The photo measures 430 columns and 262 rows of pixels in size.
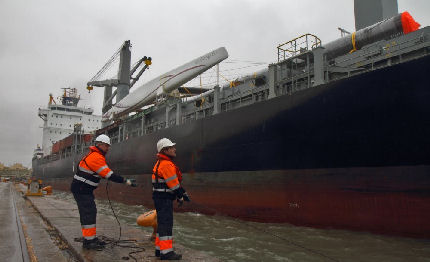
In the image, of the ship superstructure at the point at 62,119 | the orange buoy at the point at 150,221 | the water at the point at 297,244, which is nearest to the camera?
the orange buoy at the point at 150,221

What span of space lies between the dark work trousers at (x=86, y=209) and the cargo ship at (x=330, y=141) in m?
1.50

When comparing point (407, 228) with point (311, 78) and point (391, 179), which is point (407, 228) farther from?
point (311, 78)

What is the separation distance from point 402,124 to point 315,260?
3.25 meters

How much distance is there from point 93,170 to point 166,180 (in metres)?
1.14

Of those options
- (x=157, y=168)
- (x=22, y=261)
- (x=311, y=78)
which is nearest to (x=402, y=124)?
(x=311, y=78)

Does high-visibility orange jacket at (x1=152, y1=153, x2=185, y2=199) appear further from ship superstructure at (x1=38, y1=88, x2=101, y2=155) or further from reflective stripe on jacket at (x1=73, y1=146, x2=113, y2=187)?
ship superstructure at (x1=38, y1=88, x2=101, y2=155)

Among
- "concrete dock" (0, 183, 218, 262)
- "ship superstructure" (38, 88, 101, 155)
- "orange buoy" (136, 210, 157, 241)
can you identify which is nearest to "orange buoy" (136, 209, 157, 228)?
"orange buoy" (136, 210, 157, 241)

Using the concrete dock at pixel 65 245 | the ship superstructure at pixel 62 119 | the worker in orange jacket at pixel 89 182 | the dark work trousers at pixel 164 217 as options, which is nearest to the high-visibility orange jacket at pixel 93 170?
the worker in orange jacket at pixel 89 182

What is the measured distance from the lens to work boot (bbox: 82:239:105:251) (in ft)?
12.2

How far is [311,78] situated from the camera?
8.56m

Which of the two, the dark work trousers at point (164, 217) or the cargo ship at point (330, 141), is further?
the cargo ship at point (330, 141)

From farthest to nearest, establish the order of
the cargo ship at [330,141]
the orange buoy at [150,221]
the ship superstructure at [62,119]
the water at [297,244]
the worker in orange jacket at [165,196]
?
the ship superstructure at [62,119], the cargo ship at [330,141], the water at [297,244], the orange buoy at [150,221], the worker in orange jacket at [165,196]

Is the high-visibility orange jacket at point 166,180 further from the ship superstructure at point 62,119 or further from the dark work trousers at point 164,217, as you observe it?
the ship superstructure at point 62,119

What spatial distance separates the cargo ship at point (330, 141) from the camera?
18.8ft
